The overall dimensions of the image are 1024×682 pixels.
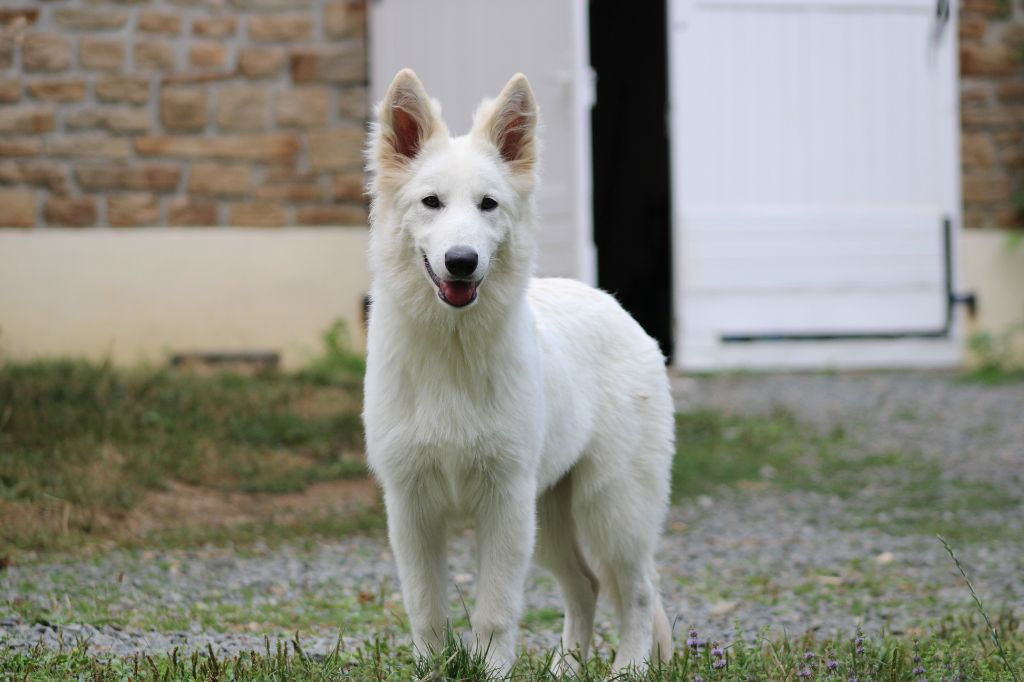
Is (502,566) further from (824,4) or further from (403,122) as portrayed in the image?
(824,4)

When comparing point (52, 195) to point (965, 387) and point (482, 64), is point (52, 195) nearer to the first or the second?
point (482, 64)

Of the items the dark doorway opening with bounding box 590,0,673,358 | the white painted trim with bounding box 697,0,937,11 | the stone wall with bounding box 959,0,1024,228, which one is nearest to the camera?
the white painted trim with bounding box 697,0,937,11

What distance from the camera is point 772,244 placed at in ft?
29.3

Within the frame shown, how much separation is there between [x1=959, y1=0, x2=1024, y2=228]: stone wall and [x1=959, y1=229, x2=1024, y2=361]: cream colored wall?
0.42ft

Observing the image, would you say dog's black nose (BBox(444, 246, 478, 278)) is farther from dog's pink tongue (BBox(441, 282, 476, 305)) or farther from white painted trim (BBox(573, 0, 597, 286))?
white painted trim (BBox(573, 0, 597, 286))

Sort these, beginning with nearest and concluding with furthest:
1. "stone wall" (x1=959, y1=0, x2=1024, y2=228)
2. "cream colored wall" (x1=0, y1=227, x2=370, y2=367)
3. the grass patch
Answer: the grass patch < "cream colored wall" (x1=0, y1=227, x2=370, y2=367) < "stone wall" (x1=959, y1=0, x2=1024, y2=228)

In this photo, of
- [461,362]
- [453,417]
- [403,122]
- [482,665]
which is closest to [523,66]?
[403,122]

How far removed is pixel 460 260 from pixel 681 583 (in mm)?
2258

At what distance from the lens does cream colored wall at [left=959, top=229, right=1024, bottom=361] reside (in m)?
9.27

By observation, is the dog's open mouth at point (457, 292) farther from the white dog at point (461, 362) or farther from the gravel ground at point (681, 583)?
the gravel ground at point (681, 583)

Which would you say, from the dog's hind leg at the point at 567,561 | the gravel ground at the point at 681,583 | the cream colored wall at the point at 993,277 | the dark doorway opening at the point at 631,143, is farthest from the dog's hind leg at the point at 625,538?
the dark doorway opening at the point at 631,143

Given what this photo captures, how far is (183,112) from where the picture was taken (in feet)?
28.9

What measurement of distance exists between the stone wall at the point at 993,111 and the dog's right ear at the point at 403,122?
273 inches

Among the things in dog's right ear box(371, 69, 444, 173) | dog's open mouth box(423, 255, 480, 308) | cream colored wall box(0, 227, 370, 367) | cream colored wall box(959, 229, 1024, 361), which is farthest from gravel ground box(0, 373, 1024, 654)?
cream colored wall box(0, 227, 370, 367)
